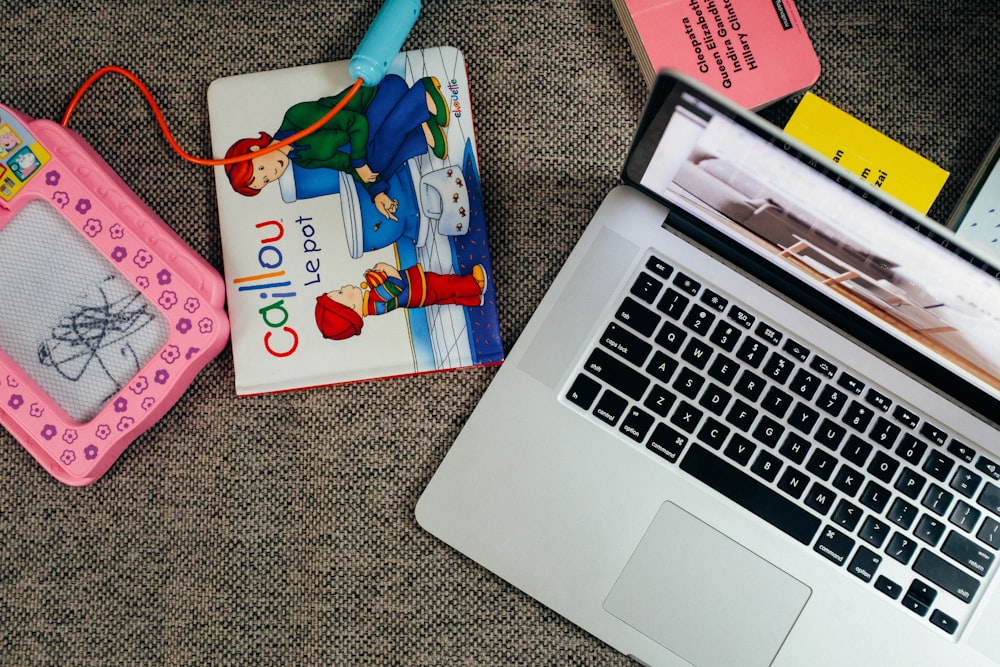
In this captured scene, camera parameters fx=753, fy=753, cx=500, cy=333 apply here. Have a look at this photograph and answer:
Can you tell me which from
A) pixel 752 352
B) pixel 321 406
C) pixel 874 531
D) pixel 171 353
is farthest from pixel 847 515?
pixel 171 353

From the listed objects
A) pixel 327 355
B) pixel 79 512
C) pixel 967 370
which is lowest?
pixel 79 512

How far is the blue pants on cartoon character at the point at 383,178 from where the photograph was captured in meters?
0.57

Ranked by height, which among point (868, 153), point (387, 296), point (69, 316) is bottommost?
point (69, 316)

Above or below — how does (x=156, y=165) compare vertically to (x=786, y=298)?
below

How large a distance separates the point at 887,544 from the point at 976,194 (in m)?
0.27

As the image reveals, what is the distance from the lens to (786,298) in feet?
1.77

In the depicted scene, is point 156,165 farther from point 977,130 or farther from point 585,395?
point 977,130

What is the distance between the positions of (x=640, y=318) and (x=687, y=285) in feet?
0.14

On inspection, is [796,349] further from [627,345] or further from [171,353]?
[171,353]

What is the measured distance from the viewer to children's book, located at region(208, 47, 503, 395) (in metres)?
0.56

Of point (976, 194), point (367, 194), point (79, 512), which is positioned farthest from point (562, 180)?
point (79, 512)

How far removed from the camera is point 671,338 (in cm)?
53

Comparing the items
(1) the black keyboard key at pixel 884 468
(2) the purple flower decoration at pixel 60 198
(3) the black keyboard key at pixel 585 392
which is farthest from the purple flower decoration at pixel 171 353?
(1) the black keyboard key at pixel 884 468

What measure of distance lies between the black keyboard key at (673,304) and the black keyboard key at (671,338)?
0.01 meters
